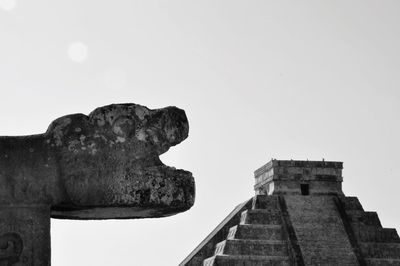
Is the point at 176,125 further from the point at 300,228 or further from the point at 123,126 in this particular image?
the point at 300,228

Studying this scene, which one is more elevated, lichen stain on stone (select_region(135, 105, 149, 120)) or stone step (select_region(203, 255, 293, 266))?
lichen stain on stone (select_region(135, 105, 149, 120))

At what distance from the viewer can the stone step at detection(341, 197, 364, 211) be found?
39562 mm

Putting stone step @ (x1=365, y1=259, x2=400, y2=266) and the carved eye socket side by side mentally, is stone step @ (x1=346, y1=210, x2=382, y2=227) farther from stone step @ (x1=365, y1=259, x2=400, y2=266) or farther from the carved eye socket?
the carved eye socket

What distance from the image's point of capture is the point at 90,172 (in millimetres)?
2699

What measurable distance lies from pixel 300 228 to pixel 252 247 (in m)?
4.62

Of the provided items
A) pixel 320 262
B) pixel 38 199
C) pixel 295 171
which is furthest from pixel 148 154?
pixel 295 171

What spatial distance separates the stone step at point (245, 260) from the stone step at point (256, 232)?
4.05ft

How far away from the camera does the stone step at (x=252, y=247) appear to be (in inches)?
1297

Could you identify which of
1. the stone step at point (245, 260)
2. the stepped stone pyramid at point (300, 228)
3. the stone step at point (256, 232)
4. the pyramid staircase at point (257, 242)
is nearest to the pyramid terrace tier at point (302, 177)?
the stepped stone pyramid at point (300, 228)

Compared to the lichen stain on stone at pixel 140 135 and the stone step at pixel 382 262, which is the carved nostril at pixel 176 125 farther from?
the stone step at pixel 382 262

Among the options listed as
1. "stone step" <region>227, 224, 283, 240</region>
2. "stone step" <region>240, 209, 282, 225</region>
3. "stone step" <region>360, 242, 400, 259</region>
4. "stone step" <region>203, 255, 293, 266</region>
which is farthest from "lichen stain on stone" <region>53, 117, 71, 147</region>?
"stone step" <region>360, 242, 400, 259</region>

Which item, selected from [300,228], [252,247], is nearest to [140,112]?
[252,247]

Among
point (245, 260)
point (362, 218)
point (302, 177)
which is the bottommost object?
point (245, 260)

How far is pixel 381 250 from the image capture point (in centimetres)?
3728
